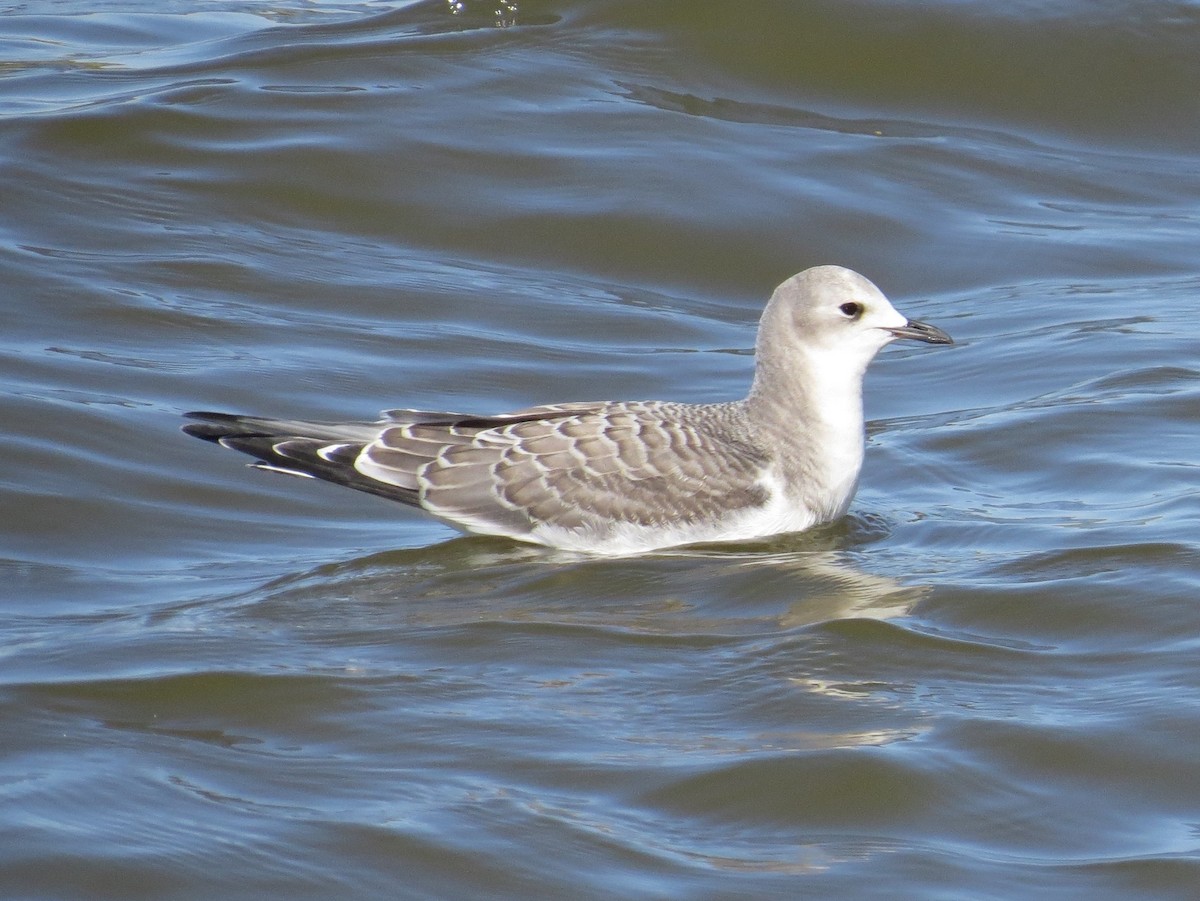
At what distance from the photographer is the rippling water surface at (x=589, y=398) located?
4.53m

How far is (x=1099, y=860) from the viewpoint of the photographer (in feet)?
14.4

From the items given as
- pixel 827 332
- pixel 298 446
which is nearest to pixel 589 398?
pixel 827 332

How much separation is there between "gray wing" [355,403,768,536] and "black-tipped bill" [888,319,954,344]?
2.46 ft

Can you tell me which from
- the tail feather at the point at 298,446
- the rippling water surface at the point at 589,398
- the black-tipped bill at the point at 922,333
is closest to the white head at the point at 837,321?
the black-tipped bill at the point at 922,333

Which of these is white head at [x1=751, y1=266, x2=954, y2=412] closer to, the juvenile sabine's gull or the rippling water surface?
the juvenile sabine's gull

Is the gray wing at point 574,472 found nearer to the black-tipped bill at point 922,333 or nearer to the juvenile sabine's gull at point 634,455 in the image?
the juvenile sabine's gull at point 634,455

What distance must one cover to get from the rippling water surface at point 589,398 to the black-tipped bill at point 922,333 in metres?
0.67

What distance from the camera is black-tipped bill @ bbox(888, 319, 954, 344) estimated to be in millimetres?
6984

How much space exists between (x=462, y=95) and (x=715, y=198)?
189cm

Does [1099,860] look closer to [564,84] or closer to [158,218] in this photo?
[158,218]

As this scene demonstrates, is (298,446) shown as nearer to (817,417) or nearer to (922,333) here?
(817,417)

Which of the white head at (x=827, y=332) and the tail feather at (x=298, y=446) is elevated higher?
the white head at (x=827, y=332)

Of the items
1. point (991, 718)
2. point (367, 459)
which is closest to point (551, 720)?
point (991, 718)

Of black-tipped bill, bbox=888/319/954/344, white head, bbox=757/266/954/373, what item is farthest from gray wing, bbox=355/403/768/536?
black-tipped bill, bbox=888/319/954/344
